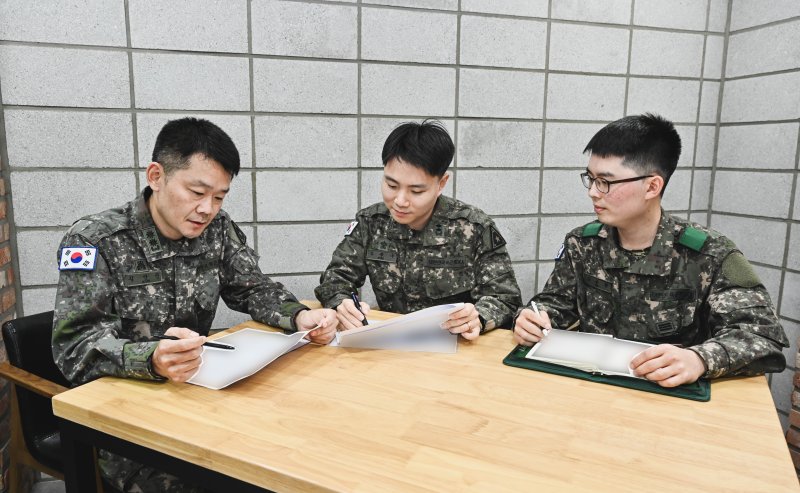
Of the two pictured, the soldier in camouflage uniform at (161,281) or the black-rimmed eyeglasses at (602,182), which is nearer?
the soldier in camouflage uniform at (161,281)

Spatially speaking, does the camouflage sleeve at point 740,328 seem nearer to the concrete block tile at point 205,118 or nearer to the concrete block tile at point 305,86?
the concrete block tile at point 305,86

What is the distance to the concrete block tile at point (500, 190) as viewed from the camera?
8.45 ft

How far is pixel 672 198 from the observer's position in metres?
2.86

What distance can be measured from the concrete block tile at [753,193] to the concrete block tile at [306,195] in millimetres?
1952

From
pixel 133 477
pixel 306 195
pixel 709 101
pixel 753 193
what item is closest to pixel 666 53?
pixel 709 101


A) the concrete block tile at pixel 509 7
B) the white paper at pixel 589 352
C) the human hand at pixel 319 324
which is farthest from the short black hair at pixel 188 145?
the concrete block tile at pixel 509 7

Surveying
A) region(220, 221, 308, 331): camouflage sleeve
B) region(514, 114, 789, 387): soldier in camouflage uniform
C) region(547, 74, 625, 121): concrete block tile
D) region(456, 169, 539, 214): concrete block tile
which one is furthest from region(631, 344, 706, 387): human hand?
region(547, 74, 625, 121): concrete block tile

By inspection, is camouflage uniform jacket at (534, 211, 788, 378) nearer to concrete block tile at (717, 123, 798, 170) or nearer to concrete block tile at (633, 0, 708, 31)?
concrete block tile at (717, 123, 798, 170)

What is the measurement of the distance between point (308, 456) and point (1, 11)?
6.67 feet

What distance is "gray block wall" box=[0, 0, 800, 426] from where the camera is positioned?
206cm

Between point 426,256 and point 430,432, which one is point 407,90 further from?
point 430,432

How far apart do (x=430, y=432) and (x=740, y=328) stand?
879 millimetres

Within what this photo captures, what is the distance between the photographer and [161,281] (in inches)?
59.8

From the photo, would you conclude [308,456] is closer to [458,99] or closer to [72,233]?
[72,233]
